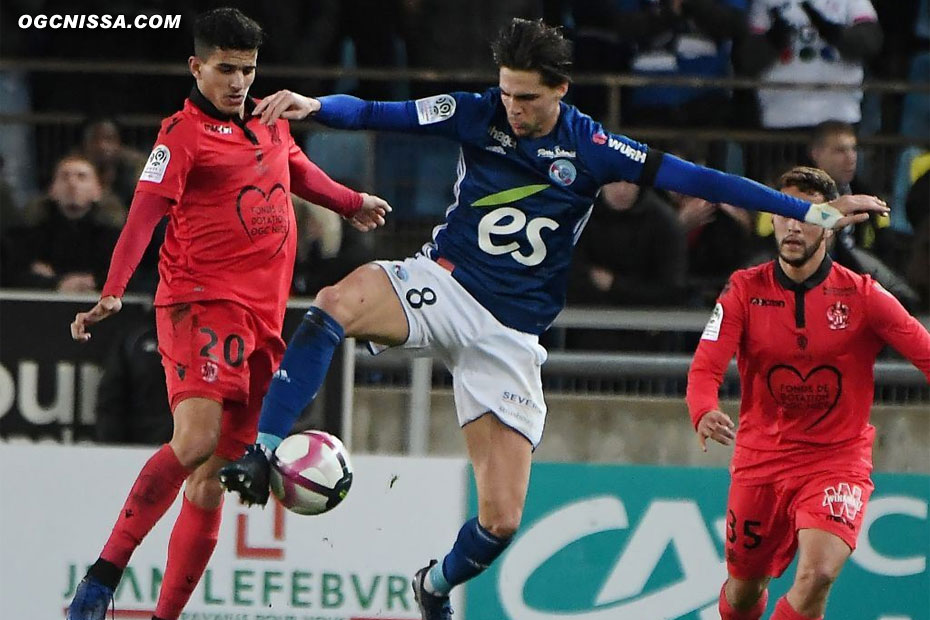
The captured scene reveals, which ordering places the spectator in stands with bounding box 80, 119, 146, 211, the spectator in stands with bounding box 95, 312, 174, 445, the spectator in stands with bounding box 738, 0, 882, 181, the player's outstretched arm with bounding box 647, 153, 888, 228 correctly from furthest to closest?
the spectator in stands with bounding box 738, 0, 882, 181 < the spectator in stands with bounding box 80, 119, 146, 211 < the spectator in stands with bounding box 95, 312, 174, 445 < the player's outstretched arm with bounding box 647, 153, 888, 228

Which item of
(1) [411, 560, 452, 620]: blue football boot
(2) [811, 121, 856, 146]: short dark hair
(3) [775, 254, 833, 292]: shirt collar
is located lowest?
(1) [411, 560, 452, 620]: blue football boot

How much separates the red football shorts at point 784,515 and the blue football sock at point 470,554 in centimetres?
105

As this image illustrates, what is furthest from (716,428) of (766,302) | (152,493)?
(152,493)

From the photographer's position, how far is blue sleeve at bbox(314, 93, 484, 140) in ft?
21.3

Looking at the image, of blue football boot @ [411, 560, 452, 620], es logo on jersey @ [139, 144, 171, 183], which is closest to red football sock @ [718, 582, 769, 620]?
blue football boot @ [411, 560, 452, 620]

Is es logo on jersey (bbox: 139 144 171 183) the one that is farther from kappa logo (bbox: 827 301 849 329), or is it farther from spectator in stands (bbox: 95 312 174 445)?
kappa logo (bbox: 827 301 849 329)

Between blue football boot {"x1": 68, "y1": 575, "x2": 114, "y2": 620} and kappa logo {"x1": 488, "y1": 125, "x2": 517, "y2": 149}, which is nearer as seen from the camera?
kappa logo {"x1": 488, "y1": 125, "x2": 517, "y2": 149}

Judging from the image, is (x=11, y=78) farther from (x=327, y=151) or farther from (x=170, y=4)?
(x=327, y=151)

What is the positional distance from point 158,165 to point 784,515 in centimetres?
283

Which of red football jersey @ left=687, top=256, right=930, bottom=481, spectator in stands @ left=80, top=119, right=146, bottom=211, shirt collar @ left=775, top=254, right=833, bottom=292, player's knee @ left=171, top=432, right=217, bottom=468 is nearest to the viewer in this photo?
→ player's knee @ left=171, top=432, right=217, bottom=468

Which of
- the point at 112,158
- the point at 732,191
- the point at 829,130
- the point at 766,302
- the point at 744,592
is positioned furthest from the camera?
the point at 112,158

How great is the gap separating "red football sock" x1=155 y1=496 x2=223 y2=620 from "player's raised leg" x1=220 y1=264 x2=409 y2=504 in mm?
1122

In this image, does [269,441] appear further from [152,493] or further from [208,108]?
[208,108]

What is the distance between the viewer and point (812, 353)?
7.35 metres
